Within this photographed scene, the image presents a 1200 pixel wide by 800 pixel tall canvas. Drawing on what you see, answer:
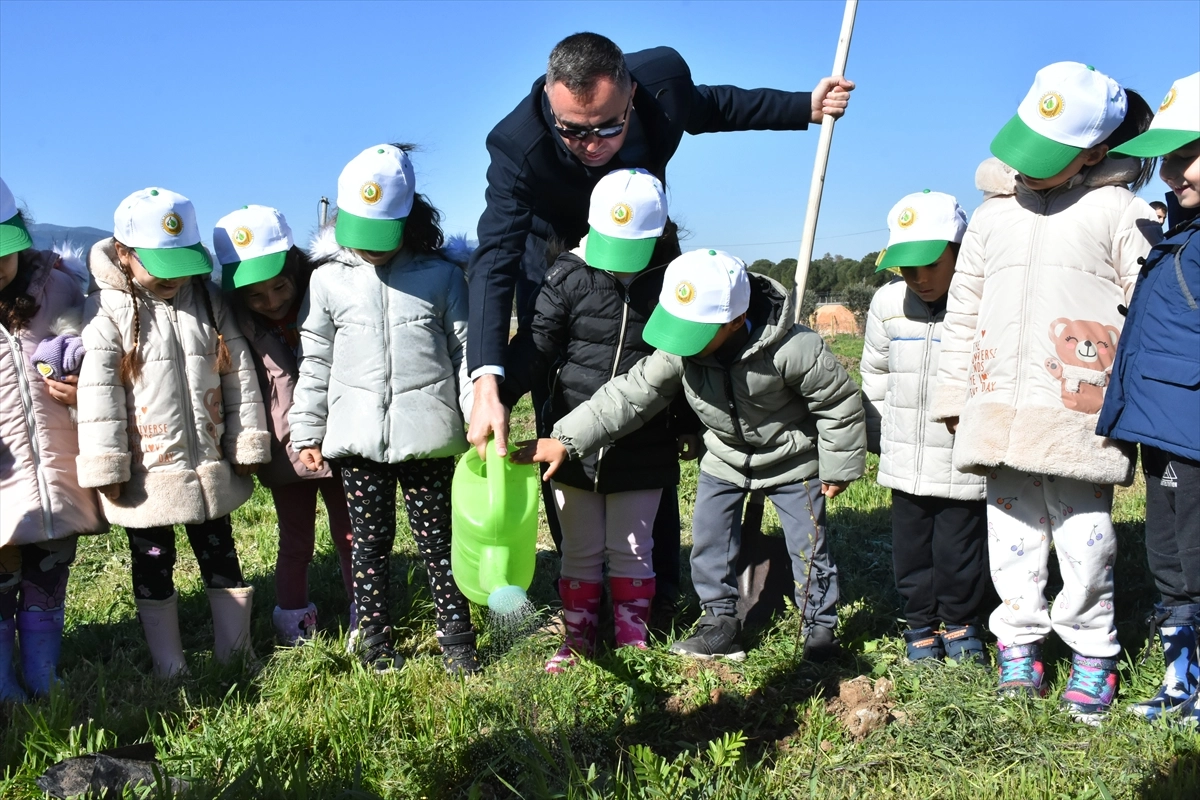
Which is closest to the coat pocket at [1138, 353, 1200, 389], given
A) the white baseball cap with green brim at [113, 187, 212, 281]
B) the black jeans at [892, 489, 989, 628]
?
the black jeans at [892, 489, 989, 628]

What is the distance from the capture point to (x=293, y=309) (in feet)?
12.7

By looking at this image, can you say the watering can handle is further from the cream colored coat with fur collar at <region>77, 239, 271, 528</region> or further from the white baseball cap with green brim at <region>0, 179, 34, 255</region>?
the white baseball cap with green brim at <region>0, 179, 34, 255</region>

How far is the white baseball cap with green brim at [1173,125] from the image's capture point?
267 cm

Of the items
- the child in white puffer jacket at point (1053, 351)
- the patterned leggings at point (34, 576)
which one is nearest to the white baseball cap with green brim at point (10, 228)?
the patterned leggings at point (34, 576)

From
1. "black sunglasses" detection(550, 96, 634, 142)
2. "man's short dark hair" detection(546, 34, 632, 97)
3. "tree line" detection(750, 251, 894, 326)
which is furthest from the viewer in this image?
"tree line" detection(750, 251, 894, 326)

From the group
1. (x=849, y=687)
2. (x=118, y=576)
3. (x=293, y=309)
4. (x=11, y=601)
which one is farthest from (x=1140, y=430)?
(x=118, y=576)

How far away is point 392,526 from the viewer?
3695 millimetres

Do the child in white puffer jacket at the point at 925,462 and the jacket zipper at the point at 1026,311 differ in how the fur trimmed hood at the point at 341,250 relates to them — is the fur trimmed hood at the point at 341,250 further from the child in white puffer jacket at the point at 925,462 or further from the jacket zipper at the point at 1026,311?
the jacket zipper at the point at 1026,311

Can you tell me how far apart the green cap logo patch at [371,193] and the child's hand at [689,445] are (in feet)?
4.47

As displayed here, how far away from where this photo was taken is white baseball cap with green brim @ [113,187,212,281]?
11.2 feet

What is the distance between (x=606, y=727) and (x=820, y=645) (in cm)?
89

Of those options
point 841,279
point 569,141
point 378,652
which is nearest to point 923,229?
point 569,141

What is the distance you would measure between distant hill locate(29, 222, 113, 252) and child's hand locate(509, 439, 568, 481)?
168 cm

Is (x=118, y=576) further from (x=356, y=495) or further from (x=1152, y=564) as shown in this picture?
(x=1152, y=564)
